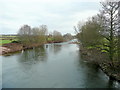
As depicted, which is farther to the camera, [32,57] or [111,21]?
[32,57]

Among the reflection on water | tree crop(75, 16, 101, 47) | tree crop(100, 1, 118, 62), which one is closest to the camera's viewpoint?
tree crop(100, 1, 118, 62)

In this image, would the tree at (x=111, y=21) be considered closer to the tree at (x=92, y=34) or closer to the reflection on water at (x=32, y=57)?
the tree at (x=92, y=34)

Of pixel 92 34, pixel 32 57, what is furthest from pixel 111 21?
pixel 32 57

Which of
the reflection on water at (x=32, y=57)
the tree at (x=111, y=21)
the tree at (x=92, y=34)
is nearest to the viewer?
the tree at (x=111, y=21)

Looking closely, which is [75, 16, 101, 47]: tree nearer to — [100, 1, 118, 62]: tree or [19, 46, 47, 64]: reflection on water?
[100, 1, 118, 62]: tree

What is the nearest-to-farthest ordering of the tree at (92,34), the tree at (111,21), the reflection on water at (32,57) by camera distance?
the tree at (111,21), the tree at (92,34), the reflection on water at (32,57)

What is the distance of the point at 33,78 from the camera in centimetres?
917

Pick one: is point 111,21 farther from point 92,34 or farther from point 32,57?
point 32,57

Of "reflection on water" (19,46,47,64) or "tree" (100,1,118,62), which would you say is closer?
"tree" (100,1,118,62)

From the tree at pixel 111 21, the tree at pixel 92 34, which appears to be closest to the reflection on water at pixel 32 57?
the tree at pixel 92 34

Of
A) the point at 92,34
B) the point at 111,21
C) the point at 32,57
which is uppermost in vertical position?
the point at 111,21

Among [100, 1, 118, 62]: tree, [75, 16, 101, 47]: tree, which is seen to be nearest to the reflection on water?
[75, 16, 101, 47]: tree

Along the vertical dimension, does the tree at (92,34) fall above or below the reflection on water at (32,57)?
above

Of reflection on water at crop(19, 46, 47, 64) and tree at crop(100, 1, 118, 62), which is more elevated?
tree at crop(100, 1, 118, 62)
